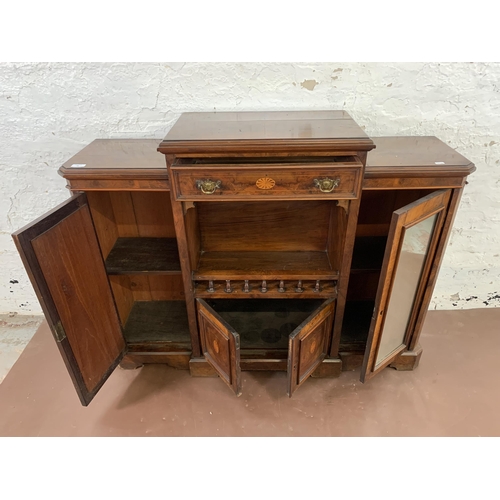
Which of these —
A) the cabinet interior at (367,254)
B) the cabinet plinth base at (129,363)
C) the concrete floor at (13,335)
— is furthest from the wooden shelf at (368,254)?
the concrete floor at (13,335)

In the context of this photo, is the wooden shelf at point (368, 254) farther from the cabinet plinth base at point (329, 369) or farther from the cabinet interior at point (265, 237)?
the cabinet plinth base at point (329, 369)

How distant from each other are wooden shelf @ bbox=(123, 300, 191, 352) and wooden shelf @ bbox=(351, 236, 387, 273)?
870mm

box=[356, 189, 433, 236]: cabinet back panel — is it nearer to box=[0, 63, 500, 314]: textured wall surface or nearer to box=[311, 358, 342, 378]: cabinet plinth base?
box=[0, 63, 500, 314]: textured wall surface

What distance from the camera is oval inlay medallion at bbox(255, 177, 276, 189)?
1.24 m

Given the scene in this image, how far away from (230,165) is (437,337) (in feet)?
4.92

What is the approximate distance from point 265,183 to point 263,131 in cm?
20

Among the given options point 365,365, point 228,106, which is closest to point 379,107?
point 228,106

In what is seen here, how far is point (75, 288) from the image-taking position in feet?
4.41

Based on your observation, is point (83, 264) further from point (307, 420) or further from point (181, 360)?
point (307, 420)

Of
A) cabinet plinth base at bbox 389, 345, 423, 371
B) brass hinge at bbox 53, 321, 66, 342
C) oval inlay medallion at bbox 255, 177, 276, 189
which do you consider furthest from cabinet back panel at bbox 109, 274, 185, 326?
cabinet plinth base at bbox 389, 345, 423, 371

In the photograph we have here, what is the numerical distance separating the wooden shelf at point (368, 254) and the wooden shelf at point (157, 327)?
0.87 m

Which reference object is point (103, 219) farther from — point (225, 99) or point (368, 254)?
point (368, 254)

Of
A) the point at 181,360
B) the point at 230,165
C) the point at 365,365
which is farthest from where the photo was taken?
the point at 181,360

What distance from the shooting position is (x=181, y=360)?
1798 mm
